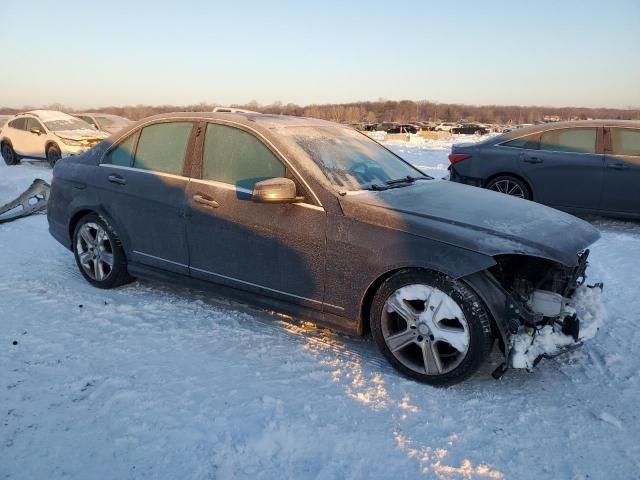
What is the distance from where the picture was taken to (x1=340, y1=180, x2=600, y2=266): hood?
295 cm

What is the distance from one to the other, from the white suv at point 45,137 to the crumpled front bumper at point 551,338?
1354 cm

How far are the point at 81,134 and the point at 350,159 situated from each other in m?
13.0

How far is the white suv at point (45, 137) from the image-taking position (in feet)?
46.7

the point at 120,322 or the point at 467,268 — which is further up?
the point at 467,268

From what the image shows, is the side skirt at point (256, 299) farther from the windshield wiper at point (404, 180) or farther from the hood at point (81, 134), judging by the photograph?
the hood at point (81, 134)

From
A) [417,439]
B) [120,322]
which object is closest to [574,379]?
[417,439]

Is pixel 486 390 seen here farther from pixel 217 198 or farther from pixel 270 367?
pixel 217 198

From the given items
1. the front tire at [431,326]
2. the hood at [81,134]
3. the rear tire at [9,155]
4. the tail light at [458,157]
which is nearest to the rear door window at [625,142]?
the tail light at [458,157]

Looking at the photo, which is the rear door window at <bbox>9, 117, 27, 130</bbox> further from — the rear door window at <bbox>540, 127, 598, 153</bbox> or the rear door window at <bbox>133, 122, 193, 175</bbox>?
the rear door window at <bbox>540, 127, 598, 153</bbox>

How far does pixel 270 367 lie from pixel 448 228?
4.65 ft

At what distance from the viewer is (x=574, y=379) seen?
322 centimetres

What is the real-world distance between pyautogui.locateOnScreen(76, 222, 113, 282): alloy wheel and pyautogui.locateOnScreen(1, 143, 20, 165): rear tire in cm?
1277

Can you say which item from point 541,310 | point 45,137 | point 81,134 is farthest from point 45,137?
point 541,310

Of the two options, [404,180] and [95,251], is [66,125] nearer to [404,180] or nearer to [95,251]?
[95,251]
